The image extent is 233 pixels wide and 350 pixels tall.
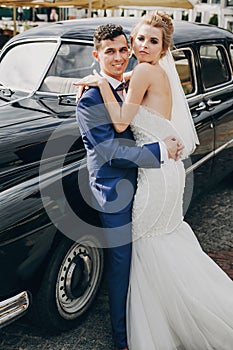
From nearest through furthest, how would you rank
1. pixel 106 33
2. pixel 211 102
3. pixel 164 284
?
pixel 106 33 < pixel 164 284 < pixel 211 102

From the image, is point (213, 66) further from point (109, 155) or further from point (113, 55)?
point (109, 155)

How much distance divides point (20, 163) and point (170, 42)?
1205 millimetres

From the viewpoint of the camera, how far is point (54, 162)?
332 cm

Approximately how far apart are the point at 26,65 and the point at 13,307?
2.27 metres

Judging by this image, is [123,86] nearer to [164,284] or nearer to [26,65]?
[164,284]

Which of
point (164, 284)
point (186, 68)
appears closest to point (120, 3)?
point (186, 68)

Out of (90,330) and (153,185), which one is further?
(90,330)

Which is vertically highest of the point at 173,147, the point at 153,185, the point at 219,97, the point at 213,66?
the point at 173,147

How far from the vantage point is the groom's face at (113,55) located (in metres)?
2.72

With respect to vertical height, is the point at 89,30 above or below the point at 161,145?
above

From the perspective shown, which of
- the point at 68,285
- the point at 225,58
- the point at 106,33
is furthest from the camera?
the point at 225,58

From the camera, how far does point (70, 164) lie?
10.8ft

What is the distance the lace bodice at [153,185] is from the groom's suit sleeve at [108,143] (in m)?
0.17

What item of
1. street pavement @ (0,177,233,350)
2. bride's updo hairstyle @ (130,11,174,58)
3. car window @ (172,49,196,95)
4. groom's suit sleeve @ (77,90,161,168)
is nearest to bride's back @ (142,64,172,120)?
bride's updo hairstyle @ (130,11,174,58)
